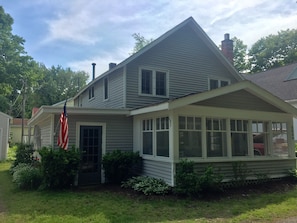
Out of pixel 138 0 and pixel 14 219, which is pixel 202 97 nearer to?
pixel 138 0

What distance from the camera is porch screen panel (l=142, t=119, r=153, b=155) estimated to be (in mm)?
9727

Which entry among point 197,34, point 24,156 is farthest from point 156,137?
point 24,156

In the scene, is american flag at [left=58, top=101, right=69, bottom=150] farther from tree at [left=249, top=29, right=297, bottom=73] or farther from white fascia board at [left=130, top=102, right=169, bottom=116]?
tree at [left=249, top=29, right=297, bottom=73]

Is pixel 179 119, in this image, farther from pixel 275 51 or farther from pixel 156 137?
pixel 275 51

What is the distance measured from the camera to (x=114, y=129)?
10461 mm

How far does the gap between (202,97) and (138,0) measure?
3837mm

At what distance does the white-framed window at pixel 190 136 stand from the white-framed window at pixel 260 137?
2.64 metres

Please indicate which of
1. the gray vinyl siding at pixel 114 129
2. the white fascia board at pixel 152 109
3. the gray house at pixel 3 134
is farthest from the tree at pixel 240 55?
the white fascia board at pixel 152 109

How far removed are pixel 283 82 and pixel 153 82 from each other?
43.9ft

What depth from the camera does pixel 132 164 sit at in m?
9.88

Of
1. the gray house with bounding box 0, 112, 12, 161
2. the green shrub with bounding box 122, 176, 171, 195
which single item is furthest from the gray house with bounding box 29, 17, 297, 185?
the gray house with bounding box 0, 112, 12, 161

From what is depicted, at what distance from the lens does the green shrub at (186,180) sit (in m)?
7.70

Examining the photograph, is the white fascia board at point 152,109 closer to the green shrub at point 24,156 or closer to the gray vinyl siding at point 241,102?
the gray vinyl siding at point 241,102

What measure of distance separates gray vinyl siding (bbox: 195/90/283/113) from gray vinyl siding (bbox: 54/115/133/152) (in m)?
3.34
